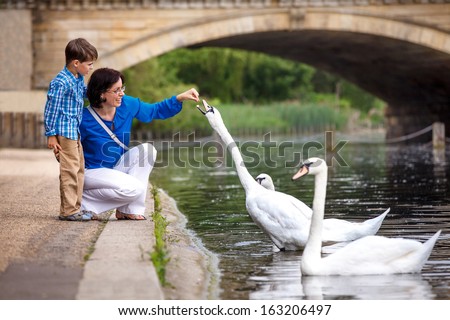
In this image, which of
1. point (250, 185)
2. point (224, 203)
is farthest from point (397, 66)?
point (250, 185)

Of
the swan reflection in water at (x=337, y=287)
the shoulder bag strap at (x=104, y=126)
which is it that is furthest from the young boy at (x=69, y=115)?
the swan reflection in water at (x=337, y=287)

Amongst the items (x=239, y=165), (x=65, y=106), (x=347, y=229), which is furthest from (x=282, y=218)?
(x=65, y=106)

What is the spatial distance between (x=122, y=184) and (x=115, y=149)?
1.27 ft

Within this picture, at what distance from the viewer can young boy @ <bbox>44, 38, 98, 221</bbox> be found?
9.05 metres

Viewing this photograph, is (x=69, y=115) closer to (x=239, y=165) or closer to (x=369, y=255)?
(x=239, y=165)

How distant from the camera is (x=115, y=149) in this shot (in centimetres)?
941

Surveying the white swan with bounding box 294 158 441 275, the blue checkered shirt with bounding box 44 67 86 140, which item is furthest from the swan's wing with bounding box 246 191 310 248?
the blue checkered shirt with bounding box 44 67 86 140

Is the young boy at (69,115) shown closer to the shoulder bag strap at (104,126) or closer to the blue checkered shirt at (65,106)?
the blue checkered shirt at (65,106)

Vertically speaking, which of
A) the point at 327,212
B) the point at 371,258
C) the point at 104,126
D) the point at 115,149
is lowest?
the point at 327,212

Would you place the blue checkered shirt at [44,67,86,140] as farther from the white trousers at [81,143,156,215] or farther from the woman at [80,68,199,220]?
the white trousers at [81,143,156,215]

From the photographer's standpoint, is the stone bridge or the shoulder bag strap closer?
the shoulder bag strap

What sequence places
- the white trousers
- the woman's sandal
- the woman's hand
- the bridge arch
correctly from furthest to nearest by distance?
the bridge arch < the woman's sandal < the white trousers < the woman's hand

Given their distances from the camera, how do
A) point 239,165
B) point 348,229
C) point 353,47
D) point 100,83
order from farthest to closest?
1. point 353,47
2. point 239,165
3. point 100,83
4. point 348,229

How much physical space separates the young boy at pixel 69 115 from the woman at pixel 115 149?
14 centimetres
